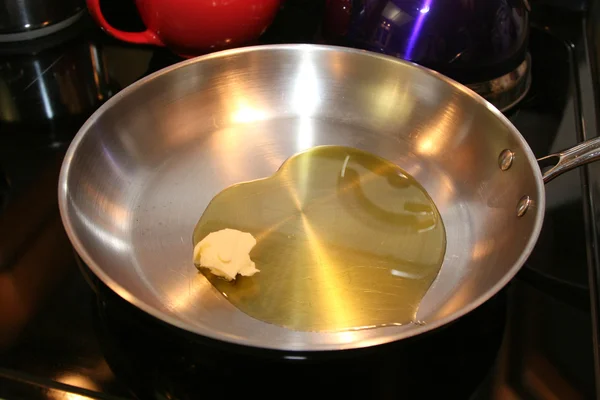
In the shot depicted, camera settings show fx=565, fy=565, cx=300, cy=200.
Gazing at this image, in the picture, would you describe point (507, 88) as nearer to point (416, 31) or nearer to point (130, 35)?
point (416, 31)

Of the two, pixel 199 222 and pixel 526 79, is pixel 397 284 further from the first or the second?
pixel 526 79

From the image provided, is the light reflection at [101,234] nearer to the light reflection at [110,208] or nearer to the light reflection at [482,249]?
the light reflection at [110,208]

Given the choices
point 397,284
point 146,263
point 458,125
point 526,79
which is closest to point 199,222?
point 146,263

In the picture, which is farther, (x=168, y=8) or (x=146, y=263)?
(x=168, y=8)

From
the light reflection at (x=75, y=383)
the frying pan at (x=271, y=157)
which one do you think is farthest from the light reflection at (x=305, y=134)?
the light reflection at (x=75, y=383)

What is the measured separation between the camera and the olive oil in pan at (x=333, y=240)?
48cm

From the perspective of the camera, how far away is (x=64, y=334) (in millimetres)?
453

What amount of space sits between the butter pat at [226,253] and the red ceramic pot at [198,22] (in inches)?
11.1

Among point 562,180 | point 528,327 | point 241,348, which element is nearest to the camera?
point 241,348

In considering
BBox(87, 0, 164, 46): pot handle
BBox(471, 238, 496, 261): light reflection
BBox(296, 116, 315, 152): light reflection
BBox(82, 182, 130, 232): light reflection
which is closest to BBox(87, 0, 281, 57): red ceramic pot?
BBox(87, 0, 164, 46): pot handle

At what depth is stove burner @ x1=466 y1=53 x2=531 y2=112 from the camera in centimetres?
66

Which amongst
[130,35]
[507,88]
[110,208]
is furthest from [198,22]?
[507,88]

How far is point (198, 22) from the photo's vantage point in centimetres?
67

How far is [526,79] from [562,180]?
0.56ft
